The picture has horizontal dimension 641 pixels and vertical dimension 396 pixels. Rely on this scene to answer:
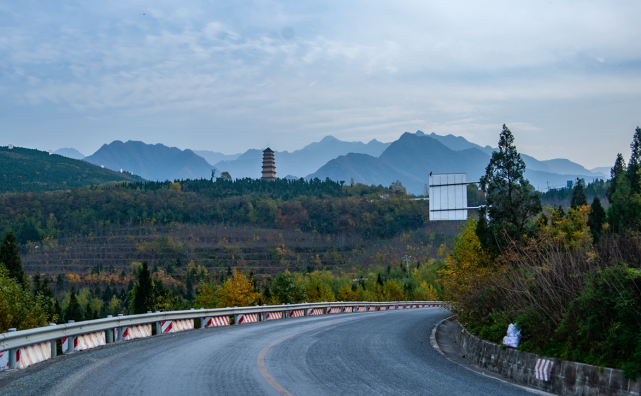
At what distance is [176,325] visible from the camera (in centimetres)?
1628

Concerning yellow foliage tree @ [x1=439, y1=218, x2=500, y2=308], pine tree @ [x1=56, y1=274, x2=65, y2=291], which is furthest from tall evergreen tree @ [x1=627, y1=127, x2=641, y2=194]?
pine tree @ [x1=56, y1=274, x2=65, y2=291]

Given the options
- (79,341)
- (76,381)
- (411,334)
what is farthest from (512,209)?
(76,381)

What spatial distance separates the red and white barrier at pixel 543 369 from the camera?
7894 mm

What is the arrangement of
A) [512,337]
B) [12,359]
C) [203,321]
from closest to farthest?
1. [512,337]
2. [12,359]
3. [203,321]

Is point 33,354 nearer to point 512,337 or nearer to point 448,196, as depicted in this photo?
point 512,337

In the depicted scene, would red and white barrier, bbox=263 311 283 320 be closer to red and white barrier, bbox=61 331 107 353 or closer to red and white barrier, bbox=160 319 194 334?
red and white barrier, bbox=160 319 194 334

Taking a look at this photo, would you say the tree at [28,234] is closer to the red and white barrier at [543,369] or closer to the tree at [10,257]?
the tree at [10,257]

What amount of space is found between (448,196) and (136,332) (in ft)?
47.5

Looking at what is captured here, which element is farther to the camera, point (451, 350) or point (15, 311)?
point (15, 311)

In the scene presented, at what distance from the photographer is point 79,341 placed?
38.2 ft

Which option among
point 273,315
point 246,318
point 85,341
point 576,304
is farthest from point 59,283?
point 576,304

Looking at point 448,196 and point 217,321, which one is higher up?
point 448,196

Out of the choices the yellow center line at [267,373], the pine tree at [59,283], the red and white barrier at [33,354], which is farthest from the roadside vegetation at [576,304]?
the pine tree at [59,283]

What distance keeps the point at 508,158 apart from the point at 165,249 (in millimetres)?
163190
